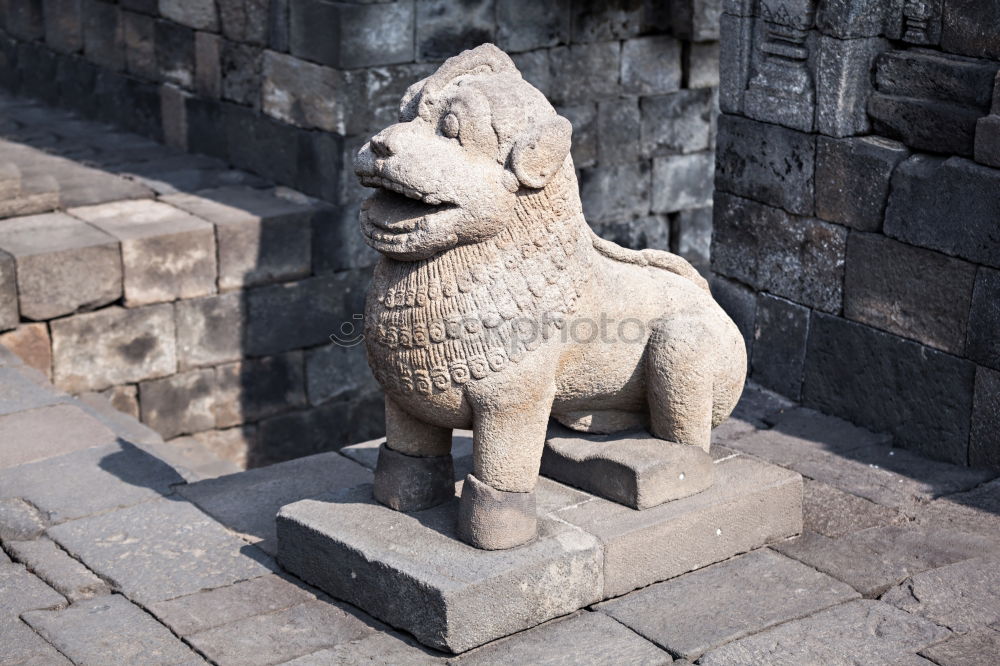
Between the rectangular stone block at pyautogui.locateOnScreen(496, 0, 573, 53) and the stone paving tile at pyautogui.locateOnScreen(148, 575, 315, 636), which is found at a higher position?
the rectangular stone block at pyautogui.locateOnScreen(496, 0, 573, 53)

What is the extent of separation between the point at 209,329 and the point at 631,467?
400 centimetres

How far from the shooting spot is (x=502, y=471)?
12.8ft

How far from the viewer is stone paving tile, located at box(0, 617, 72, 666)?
12.4ft

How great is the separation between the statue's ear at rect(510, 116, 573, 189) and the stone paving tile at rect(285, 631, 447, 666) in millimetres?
1346

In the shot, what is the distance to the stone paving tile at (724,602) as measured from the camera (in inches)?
155

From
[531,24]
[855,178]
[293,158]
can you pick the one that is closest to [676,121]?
[531,24]

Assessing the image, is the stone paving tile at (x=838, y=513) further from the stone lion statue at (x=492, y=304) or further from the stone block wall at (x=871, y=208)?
the stone lion statue at (x=492, y=304)

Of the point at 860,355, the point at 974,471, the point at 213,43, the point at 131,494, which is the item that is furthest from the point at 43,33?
the point at 974,471

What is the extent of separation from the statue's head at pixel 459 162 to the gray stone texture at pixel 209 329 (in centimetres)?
390

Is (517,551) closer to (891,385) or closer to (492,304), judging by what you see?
(492,304)

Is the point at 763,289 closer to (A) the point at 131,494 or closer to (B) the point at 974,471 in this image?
(B) the point at 974,471

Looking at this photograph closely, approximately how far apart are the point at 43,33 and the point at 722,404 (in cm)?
782

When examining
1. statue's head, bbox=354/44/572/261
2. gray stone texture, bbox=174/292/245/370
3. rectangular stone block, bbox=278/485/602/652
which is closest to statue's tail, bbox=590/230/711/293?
statue's head, bbox=354/44/572/261

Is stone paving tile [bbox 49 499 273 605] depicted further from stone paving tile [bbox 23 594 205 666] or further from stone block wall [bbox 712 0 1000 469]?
stone block wall [bbox 712 0 1000 469]
